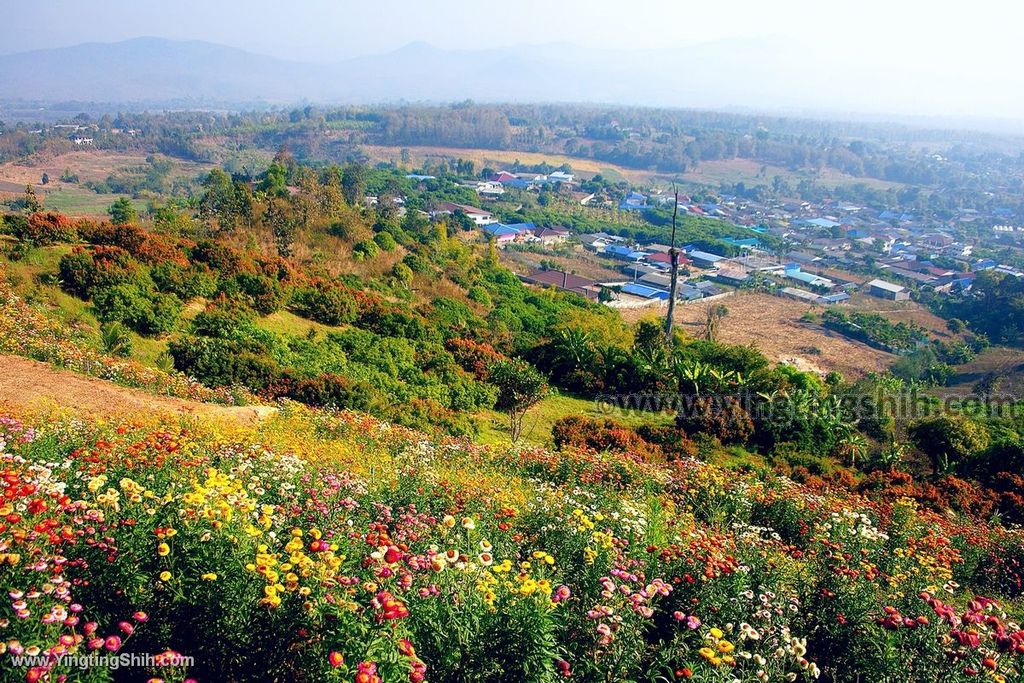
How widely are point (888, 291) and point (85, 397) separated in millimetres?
56660

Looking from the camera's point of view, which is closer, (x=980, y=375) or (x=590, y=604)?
(x=590, y=604)

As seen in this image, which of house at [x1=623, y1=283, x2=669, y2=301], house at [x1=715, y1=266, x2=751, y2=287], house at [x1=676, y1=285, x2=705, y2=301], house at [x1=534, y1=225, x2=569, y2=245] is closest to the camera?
house at [x1=623, y1=283, x2=669, y2=301]

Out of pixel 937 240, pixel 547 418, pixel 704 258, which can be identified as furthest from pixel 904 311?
pixel 547 418

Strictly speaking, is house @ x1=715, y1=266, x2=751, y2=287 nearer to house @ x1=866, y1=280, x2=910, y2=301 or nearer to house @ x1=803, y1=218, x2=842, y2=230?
house @ x1=866, y1=280, x2=910, y2=301

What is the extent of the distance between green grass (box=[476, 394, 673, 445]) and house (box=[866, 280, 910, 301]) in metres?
47.2

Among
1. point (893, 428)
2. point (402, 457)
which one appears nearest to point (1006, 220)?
point (893, 428)

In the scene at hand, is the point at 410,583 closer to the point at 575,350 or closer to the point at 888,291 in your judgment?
the point at 575,350

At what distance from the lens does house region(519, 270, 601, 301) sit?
46.4 meters

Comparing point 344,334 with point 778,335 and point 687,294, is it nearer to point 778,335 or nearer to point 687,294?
point 778,335

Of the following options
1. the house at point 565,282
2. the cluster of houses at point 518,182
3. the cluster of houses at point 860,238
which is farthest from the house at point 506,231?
the cluster of houses at point 860,238

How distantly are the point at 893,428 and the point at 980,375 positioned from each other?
30280 mm

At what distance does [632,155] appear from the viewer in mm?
134875

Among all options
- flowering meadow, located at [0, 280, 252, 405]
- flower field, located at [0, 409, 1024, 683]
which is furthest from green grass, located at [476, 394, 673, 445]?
flower field, located at [0, 409, 1024, 683]

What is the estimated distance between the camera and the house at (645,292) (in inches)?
1893
